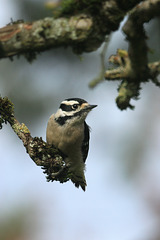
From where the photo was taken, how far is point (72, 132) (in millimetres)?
5848

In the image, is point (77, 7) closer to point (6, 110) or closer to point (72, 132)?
point (72, 132)

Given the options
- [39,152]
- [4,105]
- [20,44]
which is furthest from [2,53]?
[39,152]

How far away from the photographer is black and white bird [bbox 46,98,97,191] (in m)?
5.65

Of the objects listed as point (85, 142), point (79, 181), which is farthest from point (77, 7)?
point (79, 181)

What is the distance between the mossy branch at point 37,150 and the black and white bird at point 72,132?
158 cm

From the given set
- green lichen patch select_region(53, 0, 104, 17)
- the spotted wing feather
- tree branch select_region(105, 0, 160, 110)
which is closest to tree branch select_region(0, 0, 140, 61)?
green lichen patch select_region(53, 0, 104, 17)

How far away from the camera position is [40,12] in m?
7.61

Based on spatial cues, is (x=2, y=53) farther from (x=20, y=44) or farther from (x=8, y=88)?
(x=8, y=88)

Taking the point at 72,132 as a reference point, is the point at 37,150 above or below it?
below

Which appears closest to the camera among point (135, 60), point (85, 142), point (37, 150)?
point (37, 150)

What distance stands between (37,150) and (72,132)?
6.55 feet

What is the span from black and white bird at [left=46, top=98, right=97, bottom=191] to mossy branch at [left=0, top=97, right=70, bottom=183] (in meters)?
1.58

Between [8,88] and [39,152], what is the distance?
5124 millimetres

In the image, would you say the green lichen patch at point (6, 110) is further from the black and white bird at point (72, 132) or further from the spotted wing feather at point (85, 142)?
the spotted wing feather at point (85, 142)
